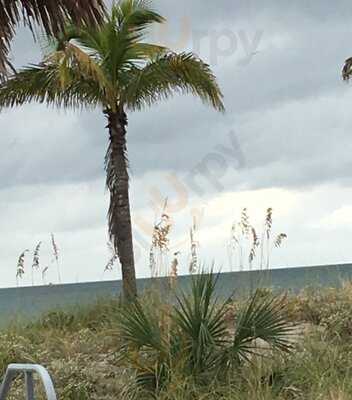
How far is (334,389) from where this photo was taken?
7.66 metres

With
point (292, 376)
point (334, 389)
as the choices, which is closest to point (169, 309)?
point (292, 376)

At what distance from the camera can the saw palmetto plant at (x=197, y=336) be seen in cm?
880

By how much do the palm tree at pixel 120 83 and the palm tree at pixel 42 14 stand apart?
5932mm

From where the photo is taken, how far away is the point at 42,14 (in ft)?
29.7

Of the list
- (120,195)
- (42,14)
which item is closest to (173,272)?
(42,14)

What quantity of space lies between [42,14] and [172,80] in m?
6.94

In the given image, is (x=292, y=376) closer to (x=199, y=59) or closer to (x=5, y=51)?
(x=5, y=51)

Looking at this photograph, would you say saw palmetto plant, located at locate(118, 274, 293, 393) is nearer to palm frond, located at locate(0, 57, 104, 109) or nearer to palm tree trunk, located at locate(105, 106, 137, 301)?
palm tree trunk, located at locate(105, 106, 137, 301)

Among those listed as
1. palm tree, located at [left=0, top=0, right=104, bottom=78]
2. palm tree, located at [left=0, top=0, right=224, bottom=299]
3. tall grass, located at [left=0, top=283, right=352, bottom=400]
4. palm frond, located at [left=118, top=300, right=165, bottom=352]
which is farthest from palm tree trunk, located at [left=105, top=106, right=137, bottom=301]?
palm tree, located at [left=0, top=0, right=104, bottom=78]

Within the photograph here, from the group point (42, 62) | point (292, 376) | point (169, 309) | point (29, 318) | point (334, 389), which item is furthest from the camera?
point (42, 62)

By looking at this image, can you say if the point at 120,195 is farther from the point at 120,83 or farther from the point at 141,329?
the point at 141,329

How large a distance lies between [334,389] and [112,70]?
31.5 feet

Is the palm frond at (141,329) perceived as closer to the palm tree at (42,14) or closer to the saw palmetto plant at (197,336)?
the saw palmetto plant at (197,336)

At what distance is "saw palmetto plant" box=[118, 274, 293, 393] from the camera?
28.9 feet
